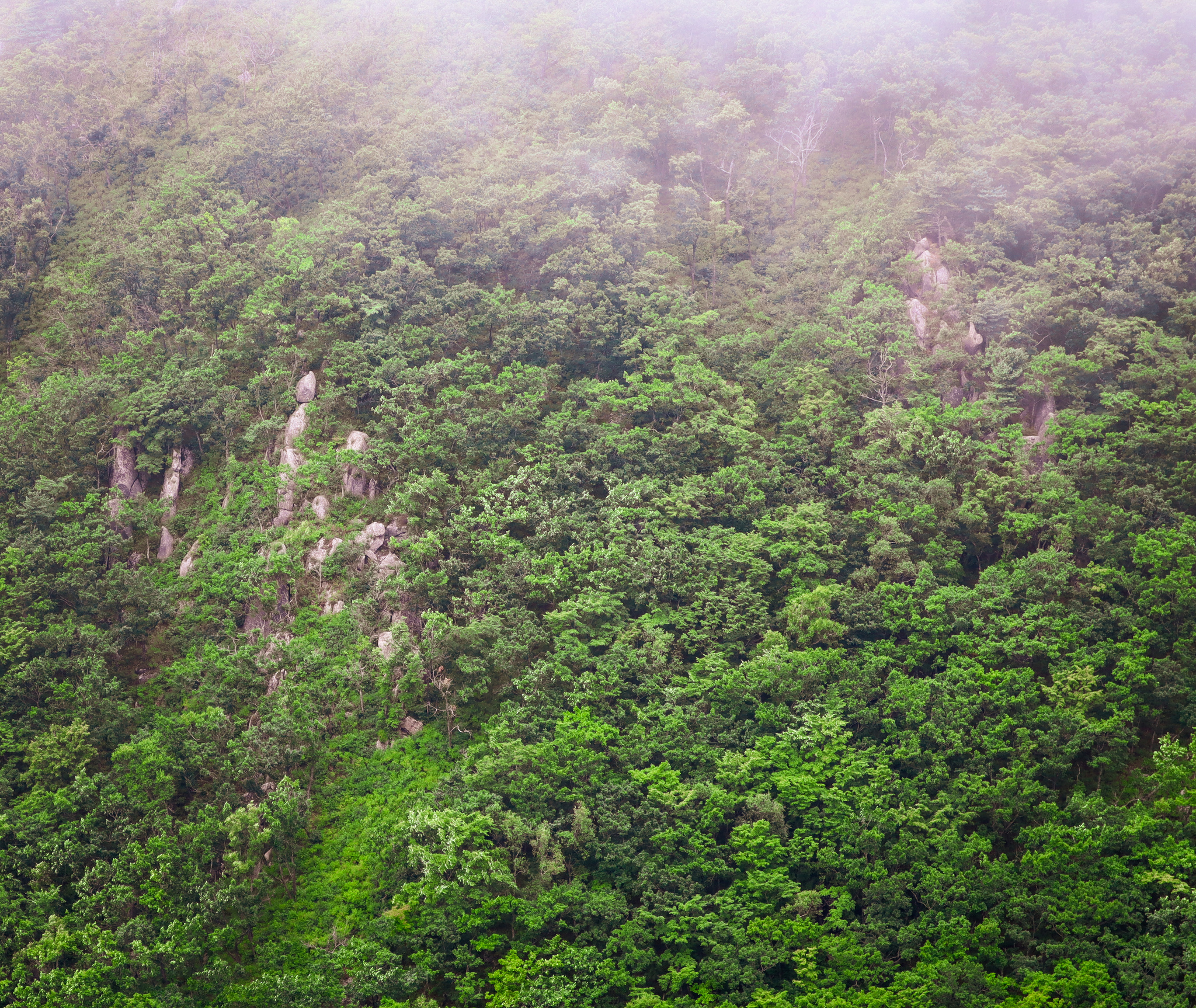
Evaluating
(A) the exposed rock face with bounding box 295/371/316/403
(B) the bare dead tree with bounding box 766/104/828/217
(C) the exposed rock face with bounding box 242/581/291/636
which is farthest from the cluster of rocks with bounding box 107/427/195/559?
(B) the bare dead tree with bounding box 766/104/828/217

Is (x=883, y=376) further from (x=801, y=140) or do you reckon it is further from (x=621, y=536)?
(x=801, y=140)

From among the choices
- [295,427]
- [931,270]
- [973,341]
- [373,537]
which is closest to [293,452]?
[295,427]

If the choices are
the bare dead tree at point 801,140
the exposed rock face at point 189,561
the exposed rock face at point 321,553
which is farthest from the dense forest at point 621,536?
the exposed rock face at point 189,561

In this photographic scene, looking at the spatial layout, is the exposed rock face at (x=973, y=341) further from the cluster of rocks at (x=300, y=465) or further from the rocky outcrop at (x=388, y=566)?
the cluster of rocks at (x=300, y=465)

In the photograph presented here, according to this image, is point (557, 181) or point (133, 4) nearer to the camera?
point (557, 181)

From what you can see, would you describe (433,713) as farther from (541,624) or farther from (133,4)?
(133,4)

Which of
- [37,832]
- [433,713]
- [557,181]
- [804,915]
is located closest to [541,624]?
[433,713]

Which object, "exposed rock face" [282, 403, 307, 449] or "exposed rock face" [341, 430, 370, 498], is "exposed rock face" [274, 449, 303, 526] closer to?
"exposed rock face" [282, 403, 307, 449]
